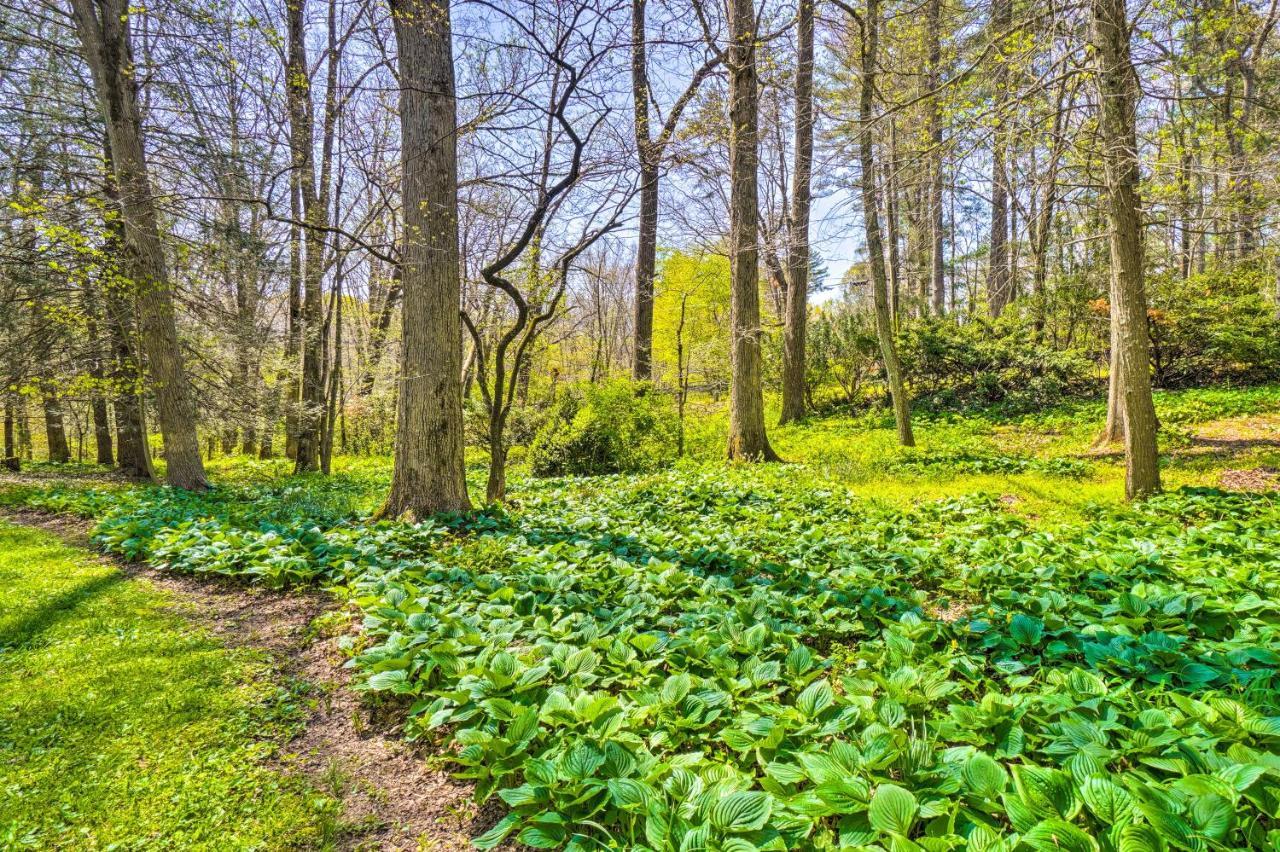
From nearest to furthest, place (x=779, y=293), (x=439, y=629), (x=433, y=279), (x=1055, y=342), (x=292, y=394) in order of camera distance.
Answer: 1. (x=439, y=629)
2. (x=433, y=279)
3. (x=1055, y=342)
4. (x=292, y=394)
5. (x=779, y=293)

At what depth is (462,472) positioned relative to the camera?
5.53 m

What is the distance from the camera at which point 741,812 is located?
1521 millimetres

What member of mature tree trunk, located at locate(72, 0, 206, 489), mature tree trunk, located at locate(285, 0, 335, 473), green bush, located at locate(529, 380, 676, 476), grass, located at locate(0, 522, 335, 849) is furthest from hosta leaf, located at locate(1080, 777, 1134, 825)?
mature tree trunk, located at locate(285, 0, 335, 473)

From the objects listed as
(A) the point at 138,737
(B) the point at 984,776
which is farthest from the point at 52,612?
(B) the point at 984,776

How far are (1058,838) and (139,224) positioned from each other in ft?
33.0

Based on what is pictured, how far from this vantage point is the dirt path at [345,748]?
1.91 metres

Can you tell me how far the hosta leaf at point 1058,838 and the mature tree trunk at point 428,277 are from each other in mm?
→ 4827

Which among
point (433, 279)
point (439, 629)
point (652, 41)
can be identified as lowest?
point (439, 629)

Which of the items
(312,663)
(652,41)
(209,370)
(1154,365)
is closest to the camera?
(312,663)

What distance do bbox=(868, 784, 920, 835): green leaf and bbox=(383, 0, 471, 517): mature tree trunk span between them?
4.53m

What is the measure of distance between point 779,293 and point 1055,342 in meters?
6.63

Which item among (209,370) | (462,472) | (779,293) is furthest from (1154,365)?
(209,370)

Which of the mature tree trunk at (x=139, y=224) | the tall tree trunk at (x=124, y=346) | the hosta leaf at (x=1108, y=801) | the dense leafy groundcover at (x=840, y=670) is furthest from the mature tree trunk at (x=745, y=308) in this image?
the tall tree trunk at (x=124, y=346)

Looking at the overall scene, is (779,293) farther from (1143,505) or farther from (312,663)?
(312,663)
